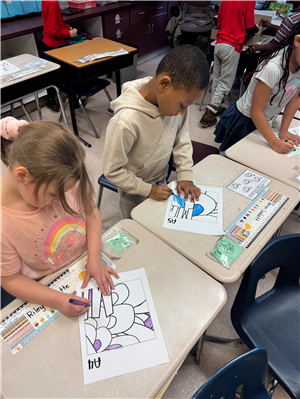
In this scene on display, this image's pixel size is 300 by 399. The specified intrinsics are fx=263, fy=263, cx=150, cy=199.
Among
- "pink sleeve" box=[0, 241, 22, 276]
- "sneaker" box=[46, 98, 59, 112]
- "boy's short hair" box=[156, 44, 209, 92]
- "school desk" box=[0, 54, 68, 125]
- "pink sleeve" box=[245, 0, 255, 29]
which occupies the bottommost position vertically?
"sneaker" box=[46, 98, 59, 112]

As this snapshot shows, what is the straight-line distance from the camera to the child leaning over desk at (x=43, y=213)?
63cm

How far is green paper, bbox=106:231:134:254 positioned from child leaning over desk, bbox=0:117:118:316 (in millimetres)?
60

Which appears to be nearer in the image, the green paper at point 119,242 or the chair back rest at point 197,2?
the green paper at point 119,242

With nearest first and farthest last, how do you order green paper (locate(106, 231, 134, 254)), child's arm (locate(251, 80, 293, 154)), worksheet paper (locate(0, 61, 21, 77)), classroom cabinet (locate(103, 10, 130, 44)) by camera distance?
green paper (locate(106, 231, 134, 254)), child's arm (locate(251, 80, 293, 154)), worksheet paper (locate(0, 61, 21, 77)), classroom cabinet (locate(103, 10, 130, 44))

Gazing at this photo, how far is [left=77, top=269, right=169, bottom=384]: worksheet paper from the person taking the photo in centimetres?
66

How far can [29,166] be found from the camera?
0.62 metres

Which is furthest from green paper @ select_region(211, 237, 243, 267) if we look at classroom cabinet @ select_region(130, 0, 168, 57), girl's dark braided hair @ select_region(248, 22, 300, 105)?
classroom cabinet @ select_region(130, 0, 168, 57)

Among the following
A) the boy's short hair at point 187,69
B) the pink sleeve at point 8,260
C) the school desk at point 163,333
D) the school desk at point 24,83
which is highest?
the boy's short hair at point 187,69

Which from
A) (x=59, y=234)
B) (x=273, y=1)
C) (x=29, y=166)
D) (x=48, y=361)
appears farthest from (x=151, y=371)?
(x=273, y=1)

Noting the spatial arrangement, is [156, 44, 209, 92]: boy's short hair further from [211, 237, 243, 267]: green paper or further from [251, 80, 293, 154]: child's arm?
[251, 80, 293, 154]: child's arm

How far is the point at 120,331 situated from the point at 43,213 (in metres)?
0.40

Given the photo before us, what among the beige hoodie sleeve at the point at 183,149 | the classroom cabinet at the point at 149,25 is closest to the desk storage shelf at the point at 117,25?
the classroom cabinet at the point at 149,25

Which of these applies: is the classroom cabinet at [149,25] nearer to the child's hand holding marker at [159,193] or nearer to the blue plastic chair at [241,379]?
the child's hand holding marker at [159,193]

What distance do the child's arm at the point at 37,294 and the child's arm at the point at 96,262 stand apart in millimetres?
77
